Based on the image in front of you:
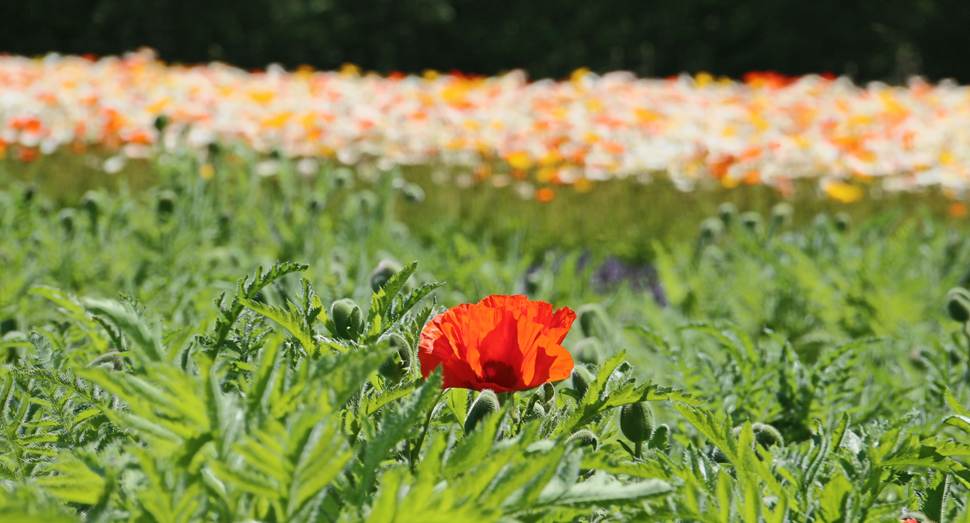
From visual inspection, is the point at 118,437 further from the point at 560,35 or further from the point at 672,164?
the point at 560,35

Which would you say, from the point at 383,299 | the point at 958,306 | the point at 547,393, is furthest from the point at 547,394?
the point at 958,306

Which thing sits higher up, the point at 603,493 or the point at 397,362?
the point at 397,362

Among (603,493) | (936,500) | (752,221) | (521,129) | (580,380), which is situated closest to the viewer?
(603,493)

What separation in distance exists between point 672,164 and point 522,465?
525 centimetres

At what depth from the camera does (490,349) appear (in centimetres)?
80

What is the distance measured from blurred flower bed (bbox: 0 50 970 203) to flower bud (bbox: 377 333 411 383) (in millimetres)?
3390

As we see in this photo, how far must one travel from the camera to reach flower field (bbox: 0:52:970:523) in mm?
632

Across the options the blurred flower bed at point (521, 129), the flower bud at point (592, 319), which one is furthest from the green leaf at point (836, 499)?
the blurred flower bed at point (521, 129)

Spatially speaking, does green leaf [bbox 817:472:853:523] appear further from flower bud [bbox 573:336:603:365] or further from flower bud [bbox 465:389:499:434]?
flower bud [bbox 573:336:603:365]

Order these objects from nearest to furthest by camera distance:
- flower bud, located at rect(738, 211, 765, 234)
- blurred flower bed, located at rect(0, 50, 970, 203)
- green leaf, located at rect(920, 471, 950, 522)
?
1. green leaf, located at rect(920, 471, 950, 522)
2. flower bud, located at rect(738, 211, 765, 234)
3. blurred flower bed, located at rect(0, 50, 970, 203)

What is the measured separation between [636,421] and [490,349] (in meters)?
0.21

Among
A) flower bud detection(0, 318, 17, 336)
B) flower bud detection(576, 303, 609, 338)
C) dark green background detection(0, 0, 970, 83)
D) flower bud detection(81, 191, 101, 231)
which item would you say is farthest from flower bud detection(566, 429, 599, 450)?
dark green background detection(0, 0, 970, 83)

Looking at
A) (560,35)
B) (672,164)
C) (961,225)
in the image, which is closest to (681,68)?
(560,35)

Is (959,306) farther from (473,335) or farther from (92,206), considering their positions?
(92,206)
